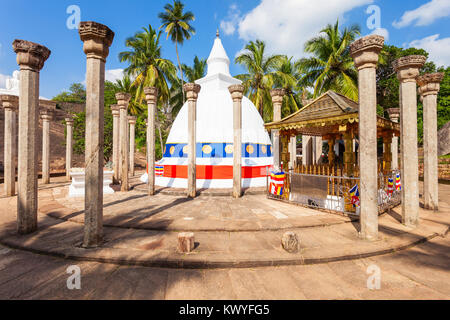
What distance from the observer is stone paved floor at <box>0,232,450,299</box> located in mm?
2984

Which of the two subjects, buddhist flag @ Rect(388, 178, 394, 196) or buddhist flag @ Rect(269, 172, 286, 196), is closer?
buddhist flag @ Rect(388, 178, 394, 196)

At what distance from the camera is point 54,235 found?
495 cm

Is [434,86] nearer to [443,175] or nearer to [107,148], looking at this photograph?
[443,175]

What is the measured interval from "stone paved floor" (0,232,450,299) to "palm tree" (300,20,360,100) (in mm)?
16261

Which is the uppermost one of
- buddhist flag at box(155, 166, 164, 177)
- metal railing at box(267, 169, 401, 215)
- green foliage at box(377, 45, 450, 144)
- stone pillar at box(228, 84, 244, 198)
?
green foliage at box(377, 45, 450, 144)

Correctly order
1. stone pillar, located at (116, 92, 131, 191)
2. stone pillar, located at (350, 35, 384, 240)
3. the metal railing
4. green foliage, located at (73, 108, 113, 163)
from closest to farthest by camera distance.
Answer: stone pillar, located at (350, 35, 384, 240) < the metal railing < stone pillar, located at (116, 92, 131, 191) < green foliage, located at (73, 108, 113, 163)

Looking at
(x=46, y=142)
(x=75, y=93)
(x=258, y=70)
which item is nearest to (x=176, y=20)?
(x=258, y=70)

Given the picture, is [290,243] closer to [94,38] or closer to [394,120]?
[94,38]

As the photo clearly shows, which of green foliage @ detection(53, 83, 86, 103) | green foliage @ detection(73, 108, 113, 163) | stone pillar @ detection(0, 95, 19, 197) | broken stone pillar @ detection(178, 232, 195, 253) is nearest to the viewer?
broken stone pillar @ detection(178, 232, 195, 253)

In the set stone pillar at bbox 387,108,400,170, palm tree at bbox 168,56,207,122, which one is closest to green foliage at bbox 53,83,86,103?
palm tree at bbox 168,56,207,122

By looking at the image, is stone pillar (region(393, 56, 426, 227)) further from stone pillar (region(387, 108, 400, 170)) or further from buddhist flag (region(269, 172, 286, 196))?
stone pillar (region(387, 108, 400, 170))

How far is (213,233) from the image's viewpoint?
5137mm

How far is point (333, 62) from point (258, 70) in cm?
691

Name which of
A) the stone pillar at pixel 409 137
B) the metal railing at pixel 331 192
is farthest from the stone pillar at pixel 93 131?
the stone pillar at pixel 409 137
